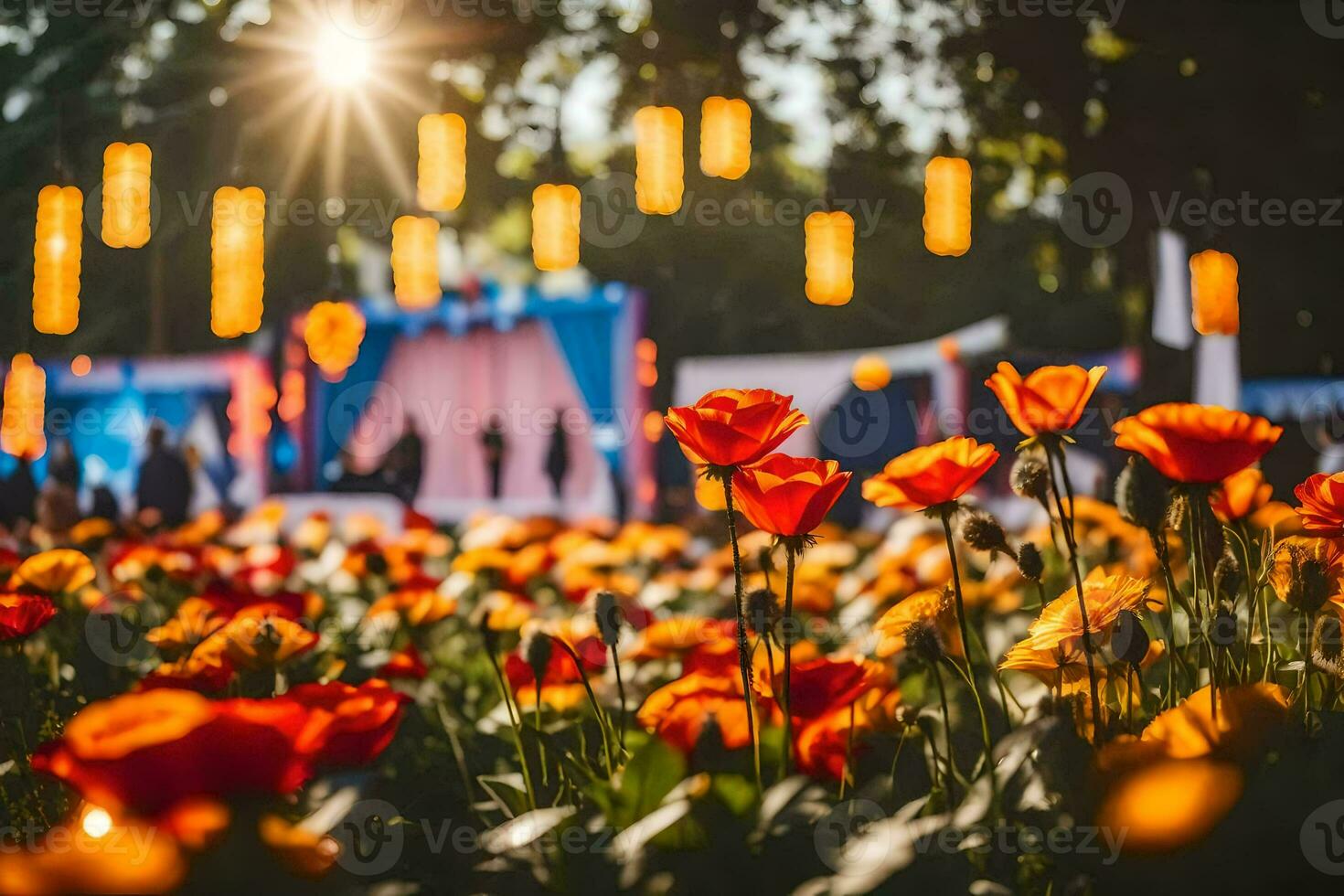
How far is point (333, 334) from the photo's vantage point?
31.2 feet

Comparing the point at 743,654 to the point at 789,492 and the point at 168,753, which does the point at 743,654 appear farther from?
the point at 168,753

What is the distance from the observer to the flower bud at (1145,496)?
90cm

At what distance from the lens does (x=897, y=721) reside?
0.98 m

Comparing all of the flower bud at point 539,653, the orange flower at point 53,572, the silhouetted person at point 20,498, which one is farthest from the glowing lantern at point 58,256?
the flower bud at point 539,653

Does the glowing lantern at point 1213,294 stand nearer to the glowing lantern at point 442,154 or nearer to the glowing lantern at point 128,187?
the glowing lantern at point 442,154

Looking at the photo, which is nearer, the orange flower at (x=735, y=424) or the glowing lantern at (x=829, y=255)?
the orange flower at (x=735, y=424)

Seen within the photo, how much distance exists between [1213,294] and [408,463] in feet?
19.6

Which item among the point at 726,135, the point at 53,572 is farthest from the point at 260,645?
the point at 726,135

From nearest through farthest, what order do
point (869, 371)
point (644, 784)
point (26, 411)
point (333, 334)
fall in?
point (644, 784) < point (869, 371) < point (333, 334) < point (26, 411)

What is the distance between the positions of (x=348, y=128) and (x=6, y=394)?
6.81 m

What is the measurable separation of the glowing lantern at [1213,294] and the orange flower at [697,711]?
22.0ft

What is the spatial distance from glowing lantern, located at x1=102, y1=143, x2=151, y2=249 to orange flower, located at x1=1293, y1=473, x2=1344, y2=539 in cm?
703

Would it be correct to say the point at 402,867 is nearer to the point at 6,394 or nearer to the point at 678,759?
the point at 678,759

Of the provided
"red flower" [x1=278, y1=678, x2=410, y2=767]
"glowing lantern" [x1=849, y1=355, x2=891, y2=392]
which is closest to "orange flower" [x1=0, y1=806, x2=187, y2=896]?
"red flower" [x1=278, y1=678, x2=410, y2=767]
